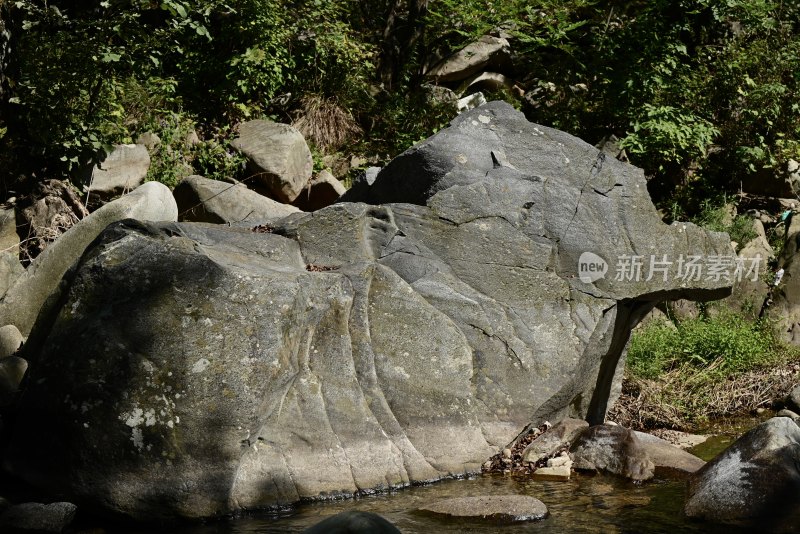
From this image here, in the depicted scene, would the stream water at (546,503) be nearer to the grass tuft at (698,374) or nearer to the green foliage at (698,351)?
the grass tuft at (698,374)

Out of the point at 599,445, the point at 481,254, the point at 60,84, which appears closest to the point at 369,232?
the point at 481,254

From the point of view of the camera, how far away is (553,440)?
7125 millimetres

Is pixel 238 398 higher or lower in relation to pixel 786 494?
higher

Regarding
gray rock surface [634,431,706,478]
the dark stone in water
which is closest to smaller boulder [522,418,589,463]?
gray rock surface [634,431,706,478]

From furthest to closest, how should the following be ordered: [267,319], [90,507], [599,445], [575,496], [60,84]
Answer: [60,84] < [599,445] < [575,496] < [267,319] < [90,507]

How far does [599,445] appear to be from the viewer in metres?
7.12

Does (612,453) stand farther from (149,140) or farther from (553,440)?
(149,140)

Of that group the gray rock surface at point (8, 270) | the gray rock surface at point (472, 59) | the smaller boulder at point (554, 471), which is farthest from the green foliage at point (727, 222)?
the gray rock surface at point (8, 270)

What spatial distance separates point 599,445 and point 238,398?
297 centimetres

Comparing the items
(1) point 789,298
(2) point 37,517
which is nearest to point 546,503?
(2) point 37,517

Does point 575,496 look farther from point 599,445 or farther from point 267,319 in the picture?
point 267,319

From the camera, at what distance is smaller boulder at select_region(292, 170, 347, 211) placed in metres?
12.7

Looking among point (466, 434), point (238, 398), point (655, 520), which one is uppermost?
point (238, 398)

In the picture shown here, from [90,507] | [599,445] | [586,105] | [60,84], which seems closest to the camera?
[90,507]
